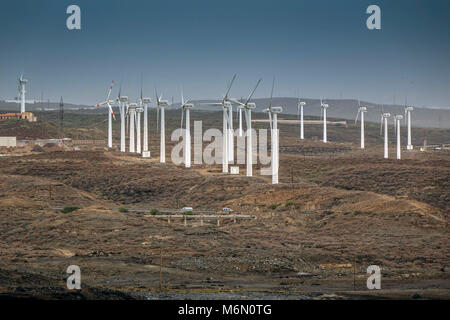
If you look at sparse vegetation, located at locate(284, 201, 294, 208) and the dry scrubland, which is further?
sparse vegetation, located at locate(284, 201, 294, 208)

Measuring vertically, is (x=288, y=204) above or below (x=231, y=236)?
above

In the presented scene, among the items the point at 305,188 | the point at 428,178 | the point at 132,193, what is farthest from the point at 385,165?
the point at 132,193

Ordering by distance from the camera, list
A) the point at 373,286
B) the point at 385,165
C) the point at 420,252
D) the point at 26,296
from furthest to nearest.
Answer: the point at 385,165 → the point at 420,252 → the point at 373,286 → the point at 26,296

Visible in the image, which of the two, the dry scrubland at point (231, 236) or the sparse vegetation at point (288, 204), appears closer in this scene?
the dry scrubland at point (231, 236)

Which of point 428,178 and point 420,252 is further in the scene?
point 428,178

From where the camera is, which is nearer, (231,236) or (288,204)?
(231,236)
